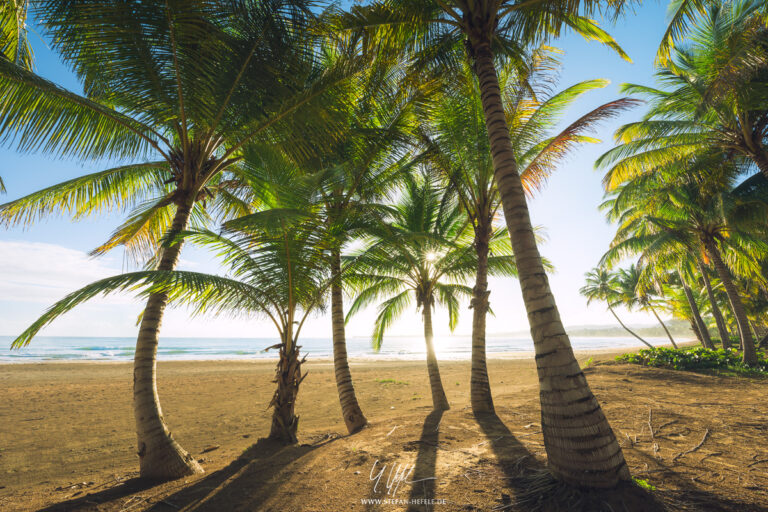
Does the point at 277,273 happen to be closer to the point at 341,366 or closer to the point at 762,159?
the point at 341,366

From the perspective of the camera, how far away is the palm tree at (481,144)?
6.17 meters

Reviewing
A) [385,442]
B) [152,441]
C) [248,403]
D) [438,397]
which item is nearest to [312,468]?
[385,442]

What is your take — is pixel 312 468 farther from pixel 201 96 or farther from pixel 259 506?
pixel 201 96

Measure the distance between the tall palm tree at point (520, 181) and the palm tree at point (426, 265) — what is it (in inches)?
125

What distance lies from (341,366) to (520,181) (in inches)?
193

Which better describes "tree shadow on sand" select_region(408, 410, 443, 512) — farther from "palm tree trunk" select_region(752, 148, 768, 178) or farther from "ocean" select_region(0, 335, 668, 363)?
"palm tree trunk" select_region(752, 148, 768, 178)

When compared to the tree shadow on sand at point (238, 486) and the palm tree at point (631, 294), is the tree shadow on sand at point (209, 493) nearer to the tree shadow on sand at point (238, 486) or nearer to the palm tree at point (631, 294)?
the tree shadow on sand at point (238, 486)

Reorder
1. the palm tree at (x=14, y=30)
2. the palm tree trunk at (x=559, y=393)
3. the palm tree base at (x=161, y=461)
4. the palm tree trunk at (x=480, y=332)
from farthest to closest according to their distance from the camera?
the palm tree trunk at (x=480, y=332), the palm tree base at (x=161, y=461), the palm tree at (x=14, y=30), the palm tree trunk at (x=559, y=393)

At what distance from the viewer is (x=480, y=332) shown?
6.53m

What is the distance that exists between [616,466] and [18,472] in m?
8.14

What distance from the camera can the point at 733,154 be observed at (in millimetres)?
9625

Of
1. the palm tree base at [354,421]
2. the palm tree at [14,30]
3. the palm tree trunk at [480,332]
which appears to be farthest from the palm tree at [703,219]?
the palm tree at [14,30]

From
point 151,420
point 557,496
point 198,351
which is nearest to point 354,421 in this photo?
point 151,420

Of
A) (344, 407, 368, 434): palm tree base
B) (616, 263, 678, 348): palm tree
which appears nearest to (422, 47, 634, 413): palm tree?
(344, 407, 368, 434): palm tree base
